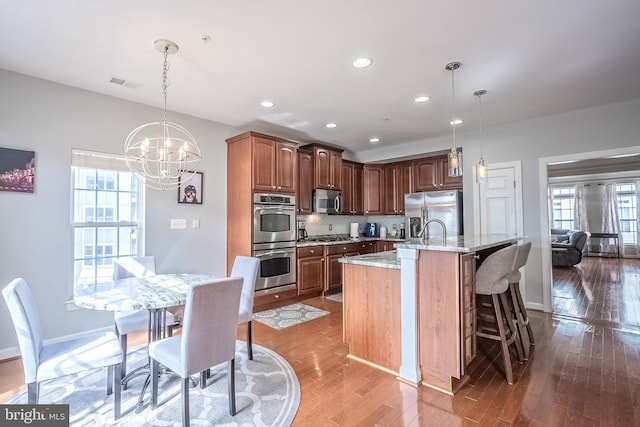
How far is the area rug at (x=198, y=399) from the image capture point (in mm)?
1917

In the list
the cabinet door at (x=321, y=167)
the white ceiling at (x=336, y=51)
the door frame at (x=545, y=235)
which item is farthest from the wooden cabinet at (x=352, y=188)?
the door frame at (x=545, y=235)

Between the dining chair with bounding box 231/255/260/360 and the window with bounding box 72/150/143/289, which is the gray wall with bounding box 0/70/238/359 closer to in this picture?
the window with bounding box 72/150/143/289

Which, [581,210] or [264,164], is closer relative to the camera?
[264,164]

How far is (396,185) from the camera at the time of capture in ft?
19.7

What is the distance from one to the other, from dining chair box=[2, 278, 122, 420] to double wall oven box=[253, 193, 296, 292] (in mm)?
2235

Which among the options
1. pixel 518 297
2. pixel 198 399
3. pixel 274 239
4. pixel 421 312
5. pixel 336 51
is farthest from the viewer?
pixel 274 239

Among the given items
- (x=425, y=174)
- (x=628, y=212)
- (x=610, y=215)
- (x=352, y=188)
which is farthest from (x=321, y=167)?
(x=628, y=212)

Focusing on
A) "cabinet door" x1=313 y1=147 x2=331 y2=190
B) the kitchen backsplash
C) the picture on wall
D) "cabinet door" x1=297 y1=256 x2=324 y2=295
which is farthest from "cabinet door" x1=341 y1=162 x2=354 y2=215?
the picture on wall

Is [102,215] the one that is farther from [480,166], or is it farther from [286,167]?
[480,166]

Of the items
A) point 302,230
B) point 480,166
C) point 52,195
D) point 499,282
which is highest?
point 480,166

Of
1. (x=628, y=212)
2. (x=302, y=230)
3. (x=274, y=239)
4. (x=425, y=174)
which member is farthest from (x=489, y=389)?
(x=628, y=212)

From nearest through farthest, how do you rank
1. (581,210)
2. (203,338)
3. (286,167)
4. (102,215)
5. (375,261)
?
(203,338) → (375,261) → (102,215) → (286,167) → (581,210)

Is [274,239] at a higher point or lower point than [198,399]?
higher

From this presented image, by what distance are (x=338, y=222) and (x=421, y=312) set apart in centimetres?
387
